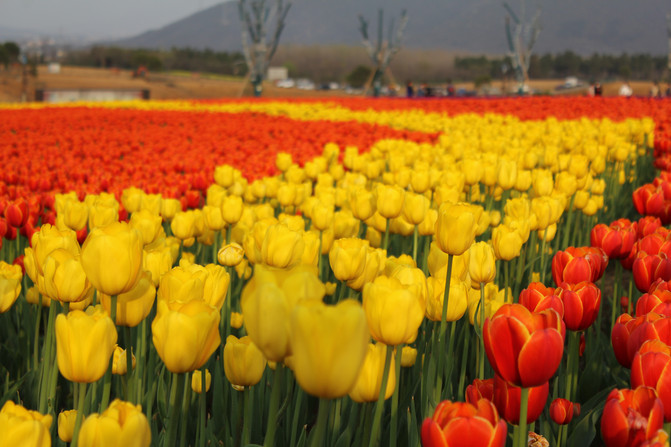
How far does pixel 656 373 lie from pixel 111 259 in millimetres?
1110

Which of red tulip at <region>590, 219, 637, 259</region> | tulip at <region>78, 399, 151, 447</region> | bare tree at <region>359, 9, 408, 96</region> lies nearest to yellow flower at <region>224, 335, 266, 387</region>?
tulip at <region>78, 399, 151, 447</region>

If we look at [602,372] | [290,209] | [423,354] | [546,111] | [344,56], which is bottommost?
[602,372]

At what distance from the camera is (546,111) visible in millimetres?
15203

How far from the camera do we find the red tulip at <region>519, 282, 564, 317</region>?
1506mm

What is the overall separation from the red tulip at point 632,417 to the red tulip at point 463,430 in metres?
0.24

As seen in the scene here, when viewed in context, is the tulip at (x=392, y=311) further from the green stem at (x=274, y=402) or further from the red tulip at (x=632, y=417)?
the red tulip at (x=632, y=417)

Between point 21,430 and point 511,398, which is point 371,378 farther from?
point 21,430

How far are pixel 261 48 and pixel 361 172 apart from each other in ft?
101

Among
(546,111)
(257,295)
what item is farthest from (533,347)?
(546,111)

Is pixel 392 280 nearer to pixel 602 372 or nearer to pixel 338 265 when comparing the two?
pixel 338 265

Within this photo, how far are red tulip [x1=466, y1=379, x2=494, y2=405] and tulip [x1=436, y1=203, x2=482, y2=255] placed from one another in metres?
0.50

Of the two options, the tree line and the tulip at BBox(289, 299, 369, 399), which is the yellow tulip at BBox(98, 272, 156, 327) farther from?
the tree line

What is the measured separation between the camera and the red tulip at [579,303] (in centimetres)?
168

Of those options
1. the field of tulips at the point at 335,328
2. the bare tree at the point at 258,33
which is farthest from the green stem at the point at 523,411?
the bare tree at the point at 258,33
